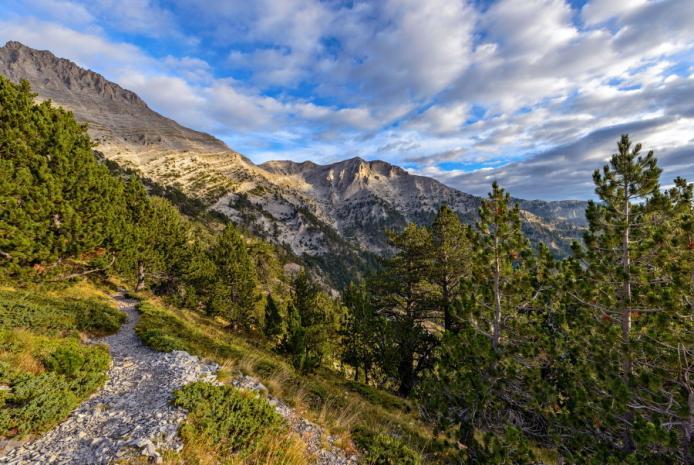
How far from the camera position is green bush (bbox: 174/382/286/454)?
6711mm

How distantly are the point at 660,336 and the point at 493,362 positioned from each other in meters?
4.54

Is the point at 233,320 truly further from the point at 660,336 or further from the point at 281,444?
the point at 660,336

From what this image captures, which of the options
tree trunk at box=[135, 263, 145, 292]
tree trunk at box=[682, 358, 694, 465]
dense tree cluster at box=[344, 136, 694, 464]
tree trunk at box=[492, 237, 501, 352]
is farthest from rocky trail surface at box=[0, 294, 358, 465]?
tree trunk at box=[135, 263, 145, 292]

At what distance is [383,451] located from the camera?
852 cm

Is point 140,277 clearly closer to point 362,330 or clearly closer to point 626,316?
point 362,330

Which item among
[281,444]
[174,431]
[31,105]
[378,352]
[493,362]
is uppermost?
[31,105]

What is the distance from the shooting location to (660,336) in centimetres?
749

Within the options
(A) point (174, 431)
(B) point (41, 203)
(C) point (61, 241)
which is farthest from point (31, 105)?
(A) point (174, 431)

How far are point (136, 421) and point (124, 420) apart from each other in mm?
338

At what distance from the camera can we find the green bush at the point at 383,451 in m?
8.27

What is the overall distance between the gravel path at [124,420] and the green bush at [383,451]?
16.7 ft

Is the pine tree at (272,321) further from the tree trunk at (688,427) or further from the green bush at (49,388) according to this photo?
the tree trunk at (688,427)

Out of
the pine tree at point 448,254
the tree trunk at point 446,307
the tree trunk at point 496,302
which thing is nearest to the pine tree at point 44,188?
the tree trunk at point 496,302

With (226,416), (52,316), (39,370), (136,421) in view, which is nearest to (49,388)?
(39,370)
